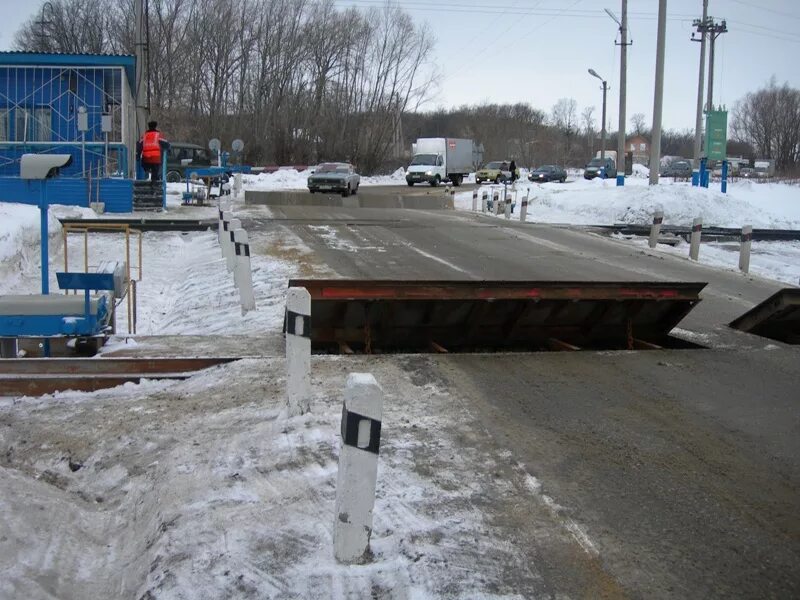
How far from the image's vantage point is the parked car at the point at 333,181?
36.6 metres

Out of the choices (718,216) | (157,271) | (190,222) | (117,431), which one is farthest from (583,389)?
(718,216)

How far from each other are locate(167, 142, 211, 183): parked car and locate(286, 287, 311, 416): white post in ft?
123

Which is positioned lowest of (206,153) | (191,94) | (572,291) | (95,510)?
(95,510)

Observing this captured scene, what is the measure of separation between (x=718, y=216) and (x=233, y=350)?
2575 cm

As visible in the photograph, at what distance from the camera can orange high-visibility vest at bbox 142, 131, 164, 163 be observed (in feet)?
77.4

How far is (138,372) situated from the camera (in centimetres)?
736

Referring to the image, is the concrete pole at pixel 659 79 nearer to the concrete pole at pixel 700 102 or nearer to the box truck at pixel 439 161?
the concrete pole at pixel 700 102

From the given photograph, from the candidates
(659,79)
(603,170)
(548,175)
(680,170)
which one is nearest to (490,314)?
(659,79)

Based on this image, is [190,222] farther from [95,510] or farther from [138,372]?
[95,510]

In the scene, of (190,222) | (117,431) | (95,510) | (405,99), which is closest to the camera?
(95,510)

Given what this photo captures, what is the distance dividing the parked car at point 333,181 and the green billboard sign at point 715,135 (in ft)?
52.1

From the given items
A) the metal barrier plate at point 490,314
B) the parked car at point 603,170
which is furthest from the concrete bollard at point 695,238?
the parked car at point 603,170

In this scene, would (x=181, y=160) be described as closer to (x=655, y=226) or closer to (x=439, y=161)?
(x=439, y=161)

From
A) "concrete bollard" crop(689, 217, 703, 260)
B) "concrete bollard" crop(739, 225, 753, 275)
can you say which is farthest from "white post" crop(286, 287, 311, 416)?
"concrete bollard" crop(689, 217, 703, 260)
